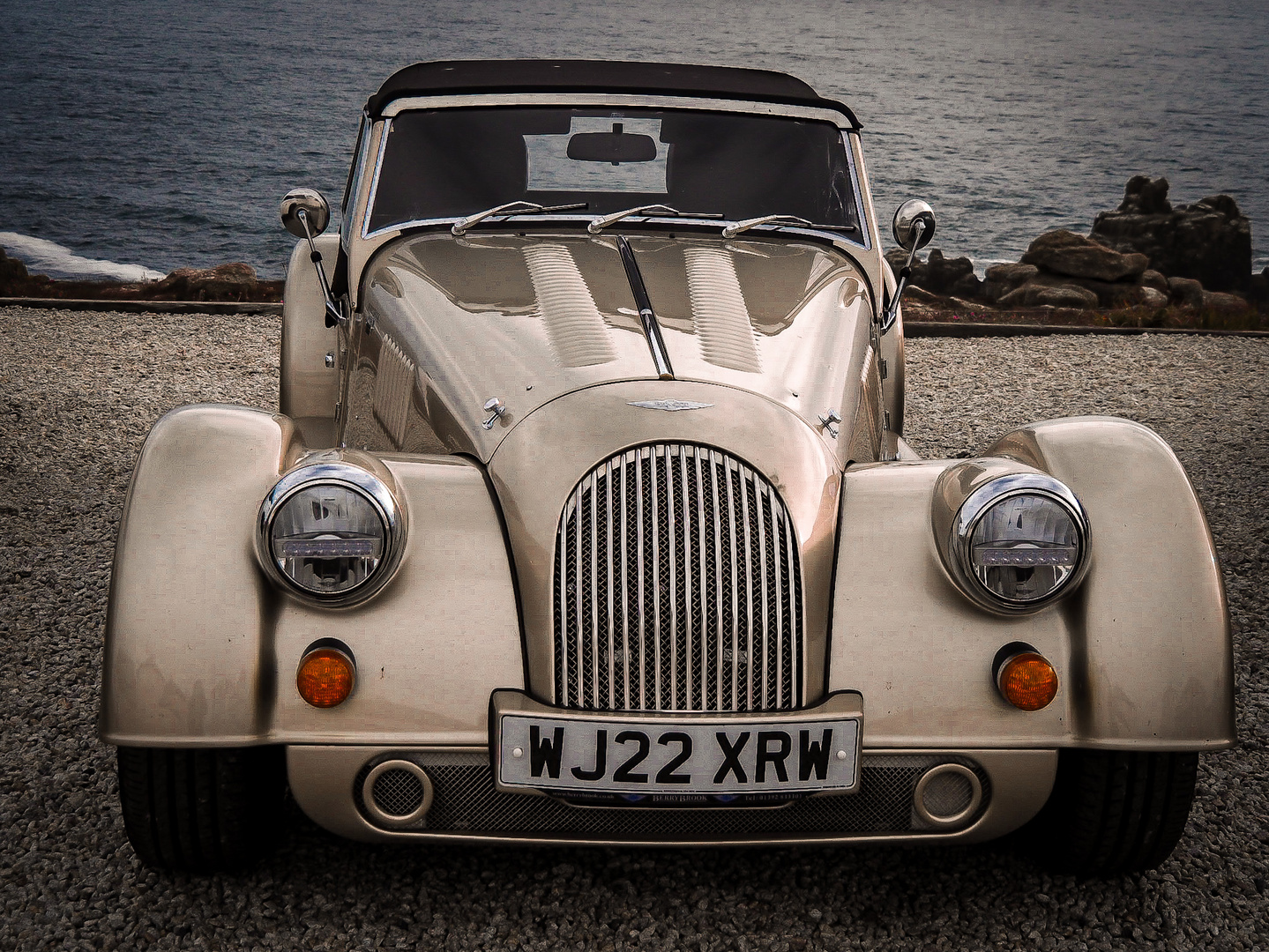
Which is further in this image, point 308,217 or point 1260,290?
point 1260,290

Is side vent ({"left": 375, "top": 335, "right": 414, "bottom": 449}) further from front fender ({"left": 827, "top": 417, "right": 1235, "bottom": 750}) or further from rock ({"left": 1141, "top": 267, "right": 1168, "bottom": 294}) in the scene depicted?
rock ({"left": 1141, "top": 267, "right": 1168, "bottom": 294})

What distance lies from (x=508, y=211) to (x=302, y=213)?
0.66m

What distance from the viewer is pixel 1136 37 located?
18.1m

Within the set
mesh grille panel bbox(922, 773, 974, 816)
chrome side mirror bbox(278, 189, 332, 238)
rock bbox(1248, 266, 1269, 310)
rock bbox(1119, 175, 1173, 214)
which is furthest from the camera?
rock bbox(1119, 175, 1173, 214)

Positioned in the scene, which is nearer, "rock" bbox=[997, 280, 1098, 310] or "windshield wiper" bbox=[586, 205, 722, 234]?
"windshield wiper" bbox=[586, 205, 722, 234]

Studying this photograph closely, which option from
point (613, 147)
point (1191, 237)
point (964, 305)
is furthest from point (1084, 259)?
point (613, 147)

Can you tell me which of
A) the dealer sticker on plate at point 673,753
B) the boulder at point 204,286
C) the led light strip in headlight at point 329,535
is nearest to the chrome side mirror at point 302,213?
Result: the led light strip in headlight at point 329,535

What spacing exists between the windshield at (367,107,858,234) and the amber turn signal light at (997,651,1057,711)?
186 cm

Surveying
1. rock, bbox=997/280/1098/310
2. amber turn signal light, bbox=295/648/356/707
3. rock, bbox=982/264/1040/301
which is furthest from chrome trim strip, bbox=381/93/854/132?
rock, bbox=982/264/1040/301

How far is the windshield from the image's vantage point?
11.6 ft

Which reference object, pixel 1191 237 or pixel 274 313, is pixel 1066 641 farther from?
pixel 1191 237

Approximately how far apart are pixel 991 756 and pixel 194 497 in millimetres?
1589

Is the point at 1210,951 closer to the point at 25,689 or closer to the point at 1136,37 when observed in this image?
the point at 25,689

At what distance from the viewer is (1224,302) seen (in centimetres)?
1330
